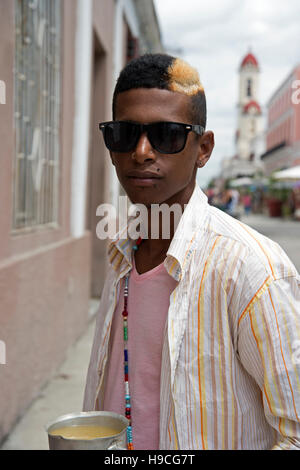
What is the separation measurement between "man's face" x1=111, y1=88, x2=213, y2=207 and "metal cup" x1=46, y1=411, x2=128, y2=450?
1.61 feet

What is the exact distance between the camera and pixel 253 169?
83.4 meters

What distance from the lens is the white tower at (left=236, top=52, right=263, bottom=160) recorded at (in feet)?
337

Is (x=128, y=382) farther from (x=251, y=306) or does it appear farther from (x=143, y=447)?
(x=251, y=306)

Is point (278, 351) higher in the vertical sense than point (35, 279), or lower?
higher

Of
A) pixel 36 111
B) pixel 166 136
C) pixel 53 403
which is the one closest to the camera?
pixel 166 136

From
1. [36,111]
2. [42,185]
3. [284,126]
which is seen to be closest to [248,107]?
[284,126]

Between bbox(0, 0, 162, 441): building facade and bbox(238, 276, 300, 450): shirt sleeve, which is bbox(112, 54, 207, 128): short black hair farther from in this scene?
bbox(0, 0, 162, 441): building facade

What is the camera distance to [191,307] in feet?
4.26

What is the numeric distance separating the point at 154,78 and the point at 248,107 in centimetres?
10417

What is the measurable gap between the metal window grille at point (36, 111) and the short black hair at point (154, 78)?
2760mm

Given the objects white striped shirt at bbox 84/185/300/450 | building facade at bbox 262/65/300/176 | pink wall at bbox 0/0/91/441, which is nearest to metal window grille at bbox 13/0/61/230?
pink wall at bbox 0/0/91/441

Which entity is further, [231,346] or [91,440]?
[231,346]

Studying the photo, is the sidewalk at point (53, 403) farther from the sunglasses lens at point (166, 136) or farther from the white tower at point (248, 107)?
the white tower at point (248, 107)

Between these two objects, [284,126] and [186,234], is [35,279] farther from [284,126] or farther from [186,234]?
[284,126]
